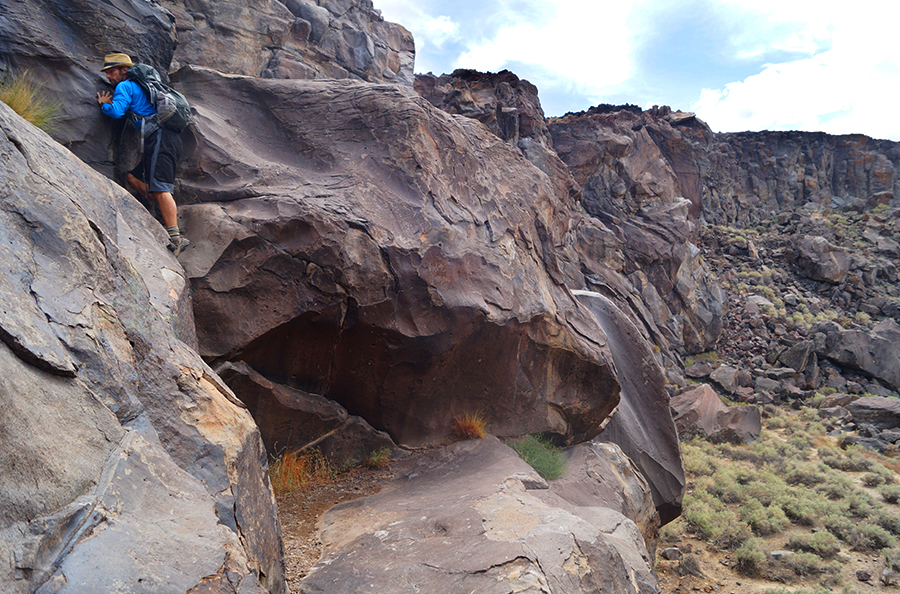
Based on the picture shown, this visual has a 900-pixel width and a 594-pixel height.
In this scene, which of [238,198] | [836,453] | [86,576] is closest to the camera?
[86,576]

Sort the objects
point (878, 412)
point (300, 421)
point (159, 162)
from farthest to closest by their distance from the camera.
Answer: point (878, 412) < point (300, 421) < point (159, 162)

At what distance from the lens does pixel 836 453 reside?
1554 cm

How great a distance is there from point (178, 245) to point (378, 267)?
1984 mm

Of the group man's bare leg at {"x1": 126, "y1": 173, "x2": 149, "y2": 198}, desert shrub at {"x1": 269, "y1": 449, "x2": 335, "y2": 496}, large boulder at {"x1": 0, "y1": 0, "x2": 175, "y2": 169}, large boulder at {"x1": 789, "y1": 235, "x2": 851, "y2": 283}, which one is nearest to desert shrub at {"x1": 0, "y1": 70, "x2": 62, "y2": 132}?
large boulder at {"x1": 0, "y1": 0, "x2": 175, "y2": 169}

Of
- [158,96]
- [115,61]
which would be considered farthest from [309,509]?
[115,61]

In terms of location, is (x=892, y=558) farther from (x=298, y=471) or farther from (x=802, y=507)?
(x=298, y=471)

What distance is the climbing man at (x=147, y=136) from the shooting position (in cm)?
516

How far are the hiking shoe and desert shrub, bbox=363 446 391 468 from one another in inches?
122

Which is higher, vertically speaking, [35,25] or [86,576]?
[35,25]

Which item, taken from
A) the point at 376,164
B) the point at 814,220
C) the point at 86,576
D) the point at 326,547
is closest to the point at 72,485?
the point at 86,576

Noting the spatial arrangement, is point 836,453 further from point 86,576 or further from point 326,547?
point 86,576

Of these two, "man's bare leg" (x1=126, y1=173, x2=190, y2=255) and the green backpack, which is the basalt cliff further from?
the green backpack

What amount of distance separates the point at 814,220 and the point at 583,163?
76.4 feet

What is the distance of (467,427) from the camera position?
6.83 metres
